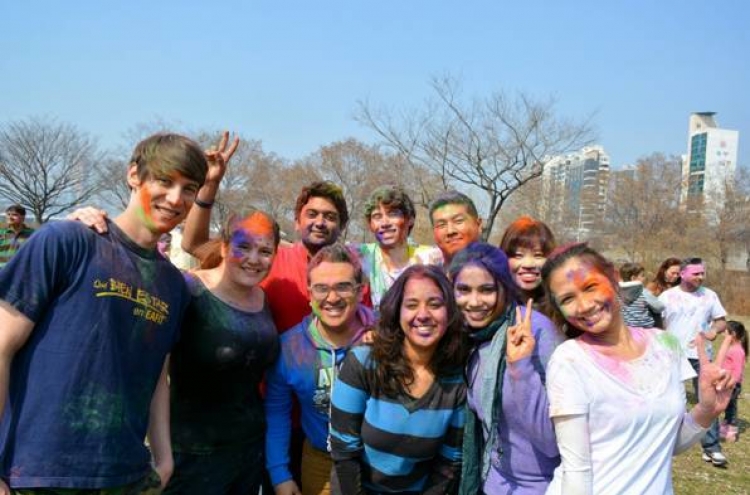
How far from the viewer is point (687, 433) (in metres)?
2.22

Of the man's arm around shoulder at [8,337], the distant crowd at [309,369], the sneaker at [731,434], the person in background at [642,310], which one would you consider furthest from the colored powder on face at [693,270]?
the man's arm around shoulder at [8,337]

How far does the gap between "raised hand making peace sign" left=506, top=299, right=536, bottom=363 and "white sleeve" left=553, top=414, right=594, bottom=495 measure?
28 cm

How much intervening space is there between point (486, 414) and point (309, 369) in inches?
37.6

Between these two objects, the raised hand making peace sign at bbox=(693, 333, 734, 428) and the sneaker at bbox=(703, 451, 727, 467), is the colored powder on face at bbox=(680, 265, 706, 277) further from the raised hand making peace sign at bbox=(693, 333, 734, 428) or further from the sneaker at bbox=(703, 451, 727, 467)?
the raised hand making peace sign at bbox=(693, 333, 734, 428)

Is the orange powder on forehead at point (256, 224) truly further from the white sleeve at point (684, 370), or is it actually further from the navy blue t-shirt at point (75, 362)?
the white sleeve at point (684, 370)

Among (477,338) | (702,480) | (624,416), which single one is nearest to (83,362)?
(477,338)

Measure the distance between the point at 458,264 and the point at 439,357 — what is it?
0.47 m

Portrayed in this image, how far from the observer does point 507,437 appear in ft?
7.39

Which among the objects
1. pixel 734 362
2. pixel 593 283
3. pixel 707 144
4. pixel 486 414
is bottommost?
pixel 734 362

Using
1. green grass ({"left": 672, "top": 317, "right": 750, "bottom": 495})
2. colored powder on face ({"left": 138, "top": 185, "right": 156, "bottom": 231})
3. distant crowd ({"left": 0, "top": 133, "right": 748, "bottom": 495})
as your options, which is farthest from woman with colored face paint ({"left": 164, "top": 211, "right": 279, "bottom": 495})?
green grass ({"left": 672, "top": 317, "right": 750, "bottom": 495})

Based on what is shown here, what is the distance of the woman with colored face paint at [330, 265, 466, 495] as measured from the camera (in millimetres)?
2367

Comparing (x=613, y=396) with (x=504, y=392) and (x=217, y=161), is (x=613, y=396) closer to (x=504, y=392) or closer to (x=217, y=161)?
(x=504, y=392)

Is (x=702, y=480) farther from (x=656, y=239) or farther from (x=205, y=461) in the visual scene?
(x=656, y=239)

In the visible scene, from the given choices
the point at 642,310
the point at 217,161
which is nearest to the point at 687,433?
the point at 217,161
